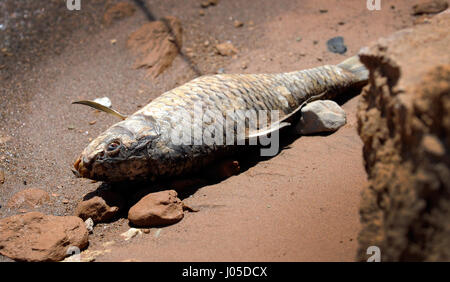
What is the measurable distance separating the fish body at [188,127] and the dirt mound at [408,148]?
167 centimetres

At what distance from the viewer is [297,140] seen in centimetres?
405

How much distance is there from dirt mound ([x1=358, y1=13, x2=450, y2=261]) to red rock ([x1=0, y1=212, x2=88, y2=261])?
2004 mm

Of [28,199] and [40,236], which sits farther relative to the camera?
[28,199]

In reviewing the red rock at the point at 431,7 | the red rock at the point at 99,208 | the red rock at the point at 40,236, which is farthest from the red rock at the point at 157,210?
the red rock at the point at 431,7

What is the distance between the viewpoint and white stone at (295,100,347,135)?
3.98 metres

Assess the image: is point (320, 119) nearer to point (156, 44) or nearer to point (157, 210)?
point (157, 210)

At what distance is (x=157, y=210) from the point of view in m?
3.11

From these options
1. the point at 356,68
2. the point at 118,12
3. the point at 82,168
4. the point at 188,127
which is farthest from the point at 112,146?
the point at 118,12

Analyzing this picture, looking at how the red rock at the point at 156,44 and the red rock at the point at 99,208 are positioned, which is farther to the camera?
the red rock at the point at 156,44

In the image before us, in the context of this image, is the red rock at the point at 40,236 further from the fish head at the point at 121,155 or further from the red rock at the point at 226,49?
the red rock at the point at 226,49

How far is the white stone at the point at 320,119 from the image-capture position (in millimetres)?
3980

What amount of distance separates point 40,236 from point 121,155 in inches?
32.8
